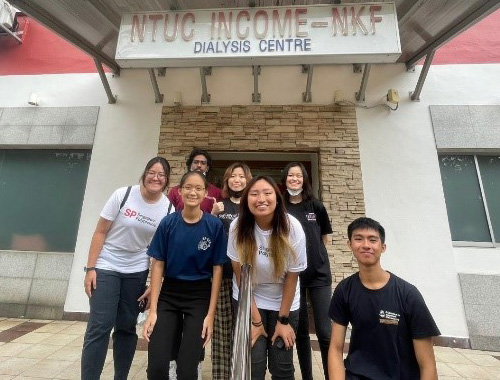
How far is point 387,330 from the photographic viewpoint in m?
1.52

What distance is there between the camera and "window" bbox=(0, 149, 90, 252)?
453 cm

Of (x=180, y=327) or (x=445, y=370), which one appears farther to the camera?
(x=445, y=370)

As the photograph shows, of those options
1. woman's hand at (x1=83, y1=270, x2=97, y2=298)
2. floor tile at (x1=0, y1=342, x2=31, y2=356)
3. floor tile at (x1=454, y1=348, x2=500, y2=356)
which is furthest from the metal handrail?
floor tile at (x1=454, y1=348, x2=500, y2=356)

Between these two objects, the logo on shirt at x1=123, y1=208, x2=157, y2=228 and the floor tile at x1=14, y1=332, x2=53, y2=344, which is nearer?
the logo on shirt at x1=123, y1=208, x2=157, y2=228

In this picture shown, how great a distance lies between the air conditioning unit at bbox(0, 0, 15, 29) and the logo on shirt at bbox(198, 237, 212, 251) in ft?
19.8

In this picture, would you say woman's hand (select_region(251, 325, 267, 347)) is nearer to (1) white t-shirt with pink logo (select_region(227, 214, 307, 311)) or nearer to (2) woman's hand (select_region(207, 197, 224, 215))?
(1) white t-shirt with pink logo (select_region(227, 214, 307, 311))

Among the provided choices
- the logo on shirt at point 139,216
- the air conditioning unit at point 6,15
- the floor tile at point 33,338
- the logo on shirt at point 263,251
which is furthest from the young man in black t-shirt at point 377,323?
the air conditioning unit at point 6,15

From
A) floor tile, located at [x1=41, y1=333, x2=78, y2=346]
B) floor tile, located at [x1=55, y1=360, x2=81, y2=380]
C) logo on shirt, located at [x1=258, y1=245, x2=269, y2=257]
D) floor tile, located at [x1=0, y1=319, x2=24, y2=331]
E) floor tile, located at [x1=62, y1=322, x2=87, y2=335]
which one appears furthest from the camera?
floor tile, located at [x1=0, y1=319, x2=24, y2=331]

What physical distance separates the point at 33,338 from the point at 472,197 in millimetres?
6200

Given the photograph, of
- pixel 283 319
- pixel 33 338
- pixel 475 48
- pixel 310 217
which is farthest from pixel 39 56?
pixel 475 48

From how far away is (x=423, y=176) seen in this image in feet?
13.5

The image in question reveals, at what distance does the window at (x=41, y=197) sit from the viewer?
453cm

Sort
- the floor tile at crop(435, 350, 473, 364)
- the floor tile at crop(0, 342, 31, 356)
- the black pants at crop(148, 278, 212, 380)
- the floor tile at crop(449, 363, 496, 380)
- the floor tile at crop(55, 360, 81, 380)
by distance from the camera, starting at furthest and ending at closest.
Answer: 1. the floor tile at crop(435, 350, 473, 364)
2. the floor tile at crop(0, 342, 31, 356)
3. the floor tile at crop(449, 363, 496, 380)
4. the floor tile at crop(55, 360, 81, 380)
5. the black pants at crop(148, 278, 212, 380)

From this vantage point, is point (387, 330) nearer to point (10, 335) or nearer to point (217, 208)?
point (217, 208)
